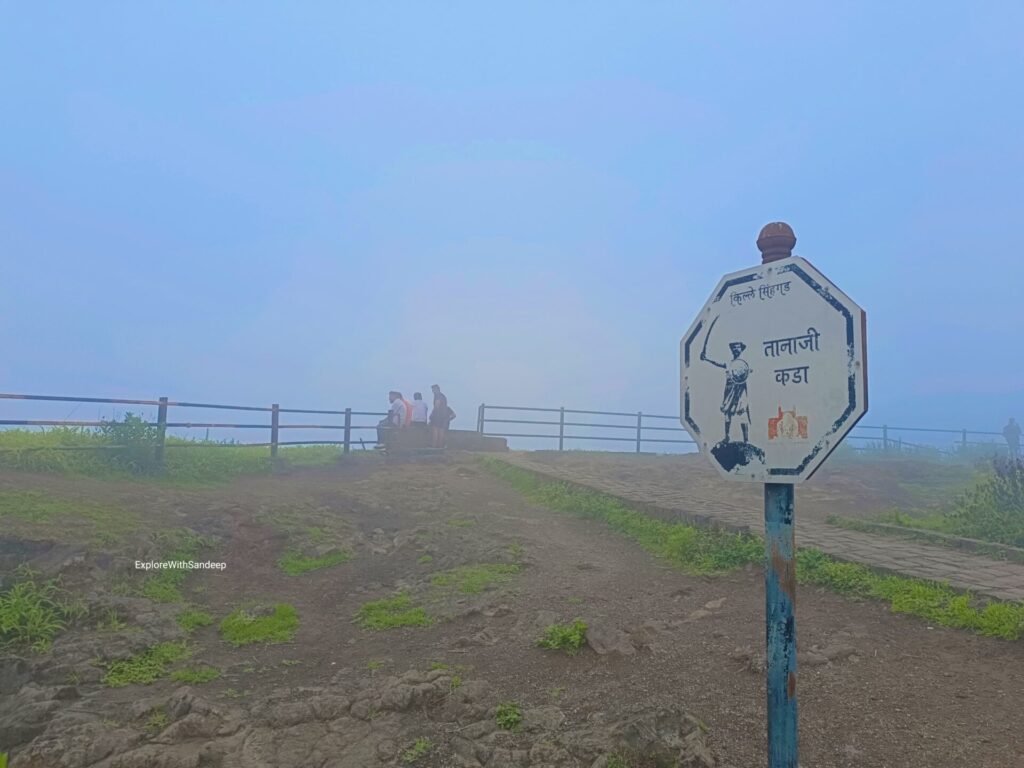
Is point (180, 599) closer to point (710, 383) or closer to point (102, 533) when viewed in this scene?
point (102, 533)

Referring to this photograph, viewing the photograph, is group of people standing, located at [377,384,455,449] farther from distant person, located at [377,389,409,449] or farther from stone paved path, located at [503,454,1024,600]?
stone paved path, located at [503,454,1024,600]

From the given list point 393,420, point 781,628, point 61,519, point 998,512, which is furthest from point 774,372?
point 393,420

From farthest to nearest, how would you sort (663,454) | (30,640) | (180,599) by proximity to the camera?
1. (663,454)
2. (180,599)
3. (30,640)

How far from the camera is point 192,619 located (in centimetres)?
509

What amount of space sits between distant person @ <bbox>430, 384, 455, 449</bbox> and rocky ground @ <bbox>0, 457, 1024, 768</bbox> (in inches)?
411

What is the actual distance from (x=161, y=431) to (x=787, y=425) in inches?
438

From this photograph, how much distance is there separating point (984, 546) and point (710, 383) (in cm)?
591

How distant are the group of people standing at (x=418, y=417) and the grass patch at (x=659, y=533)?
18.7 feet

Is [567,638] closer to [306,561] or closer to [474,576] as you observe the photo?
[474,576]

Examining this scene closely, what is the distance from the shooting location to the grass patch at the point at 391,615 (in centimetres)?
501

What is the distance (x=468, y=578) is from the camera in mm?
6047

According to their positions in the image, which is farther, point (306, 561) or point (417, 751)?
point (306, 561)

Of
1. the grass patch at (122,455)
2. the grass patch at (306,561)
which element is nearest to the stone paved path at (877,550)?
the grass patch at (306,561)

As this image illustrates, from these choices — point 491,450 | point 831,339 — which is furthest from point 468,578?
point 491,450
